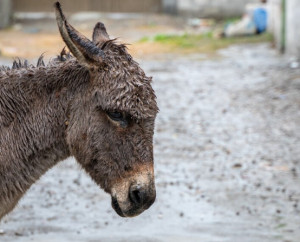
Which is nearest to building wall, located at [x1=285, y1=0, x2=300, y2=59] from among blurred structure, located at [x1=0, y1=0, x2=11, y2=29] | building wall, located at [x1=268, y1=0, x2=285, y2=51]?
building wall, located at [x1=268, y1=0, x2=285, y2=51]

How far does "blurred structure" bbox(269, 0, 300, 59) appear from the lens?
17094 mm

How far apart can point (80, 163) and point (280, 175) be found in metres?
4.86

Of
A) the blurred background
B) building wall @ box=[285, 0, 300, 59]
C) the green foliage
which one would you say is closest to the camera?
the blurred background

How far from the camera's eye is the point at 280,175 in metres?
8.95

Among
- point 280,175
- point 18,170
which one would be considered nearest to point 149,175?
point 18,170

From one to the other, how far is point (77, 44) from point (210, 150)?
6008 millimetres

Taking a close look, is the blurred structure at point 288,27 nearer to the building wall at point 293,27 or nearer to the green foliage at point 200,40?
the building wall at point 293,27

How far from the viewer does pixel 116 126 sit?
14.6ft

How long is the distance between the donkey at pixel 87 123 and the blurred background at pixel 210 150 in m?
1.68

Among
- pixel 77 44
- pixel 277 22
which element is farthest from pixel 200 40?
pixel 77 44

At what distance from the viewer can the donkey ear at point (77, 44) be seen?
13.9 feet

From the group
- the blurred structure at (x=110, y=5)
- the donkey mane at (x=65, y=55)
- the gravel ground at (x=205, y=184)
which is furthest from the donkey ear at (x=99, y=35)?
the blurred structure at (x=110, y=5)

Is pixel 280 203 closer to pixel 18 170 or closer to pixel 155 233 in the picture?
pixel 155 233

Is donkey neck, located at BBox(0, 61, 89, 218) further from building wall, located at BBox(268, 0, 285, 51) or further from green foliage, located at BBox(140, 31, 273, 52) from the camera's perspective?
green foliage, located at BBox(140, 31, 273, 52)
